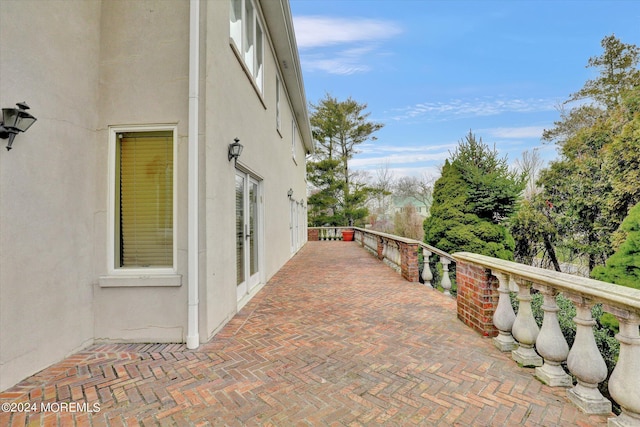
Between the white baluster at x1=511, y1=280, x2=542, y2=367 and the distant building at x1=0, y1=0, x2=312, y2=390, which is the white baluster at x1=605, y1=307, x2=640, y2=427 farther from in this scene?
the distant building at x1=0, y1=0, x2=312, y2=390

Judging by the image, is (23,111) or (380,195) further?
(380,195)

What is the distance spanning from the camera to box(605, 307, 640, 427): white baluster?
1.77 m

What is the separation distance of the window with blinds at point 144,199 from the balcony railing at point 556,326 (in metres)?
3.85

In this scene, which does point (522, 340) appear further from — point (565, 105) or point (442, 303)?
point (565, 105)

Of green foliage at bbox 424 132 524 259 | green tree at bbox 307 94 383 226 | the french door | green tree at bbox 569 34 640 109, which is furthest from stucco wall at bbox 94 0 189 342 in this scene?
green tree at bbox 307 94 383 226

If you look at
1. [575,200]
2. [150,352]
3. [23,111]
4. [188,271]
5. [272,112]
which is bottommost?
[150,352]

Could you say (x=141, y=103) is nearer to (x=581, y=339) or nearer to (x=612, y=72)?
(x=581, y=339)

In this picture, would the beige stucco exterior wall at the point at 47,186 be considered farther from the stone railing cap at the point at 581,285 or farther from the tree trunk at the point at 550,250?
the tree trunk at the point at 550,250

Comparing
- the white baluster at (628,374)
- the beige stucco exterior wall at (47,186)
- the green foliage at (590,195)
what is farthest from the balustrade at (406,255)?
the beige stucco exterior wall at (47,186)

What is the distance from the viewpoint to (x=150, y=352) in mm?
3150

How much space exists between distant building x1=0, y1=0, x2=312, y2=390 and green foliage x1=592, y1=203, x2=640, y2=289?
6583mm

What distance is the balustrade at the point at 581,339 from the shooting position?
5.89 ft

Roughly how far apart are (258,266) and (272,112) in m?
4.28

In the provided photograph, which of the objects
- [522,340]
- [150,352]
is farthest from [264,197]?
[522,340]
